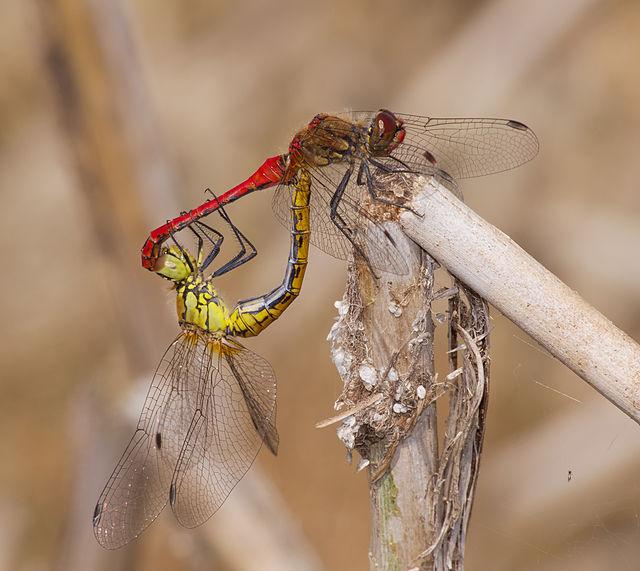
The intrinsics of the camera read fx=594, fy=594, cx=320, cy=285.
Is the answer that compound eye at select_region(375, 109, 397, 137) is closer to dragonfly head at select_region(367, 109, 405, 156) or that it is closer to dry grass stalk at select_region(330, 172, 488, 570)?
dragonfly head at select_region(367, 109, 405, 156)

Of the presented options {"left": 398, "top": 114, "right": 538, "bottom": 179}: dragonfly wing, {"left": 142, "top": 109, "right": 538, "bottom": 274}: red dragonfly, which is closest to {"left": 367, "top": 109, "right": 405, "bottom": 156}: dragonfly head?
{"left": 142, "top": 109, "right": 538, "bottom": 274}: red dragonfly

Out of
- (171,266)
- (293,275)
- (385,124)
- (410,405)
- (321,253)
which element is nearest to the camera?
(410,405)

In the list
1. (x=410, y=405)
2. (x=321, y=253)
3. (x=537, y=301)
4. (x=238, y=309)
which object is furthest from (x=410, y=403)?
(x=321, y=253)

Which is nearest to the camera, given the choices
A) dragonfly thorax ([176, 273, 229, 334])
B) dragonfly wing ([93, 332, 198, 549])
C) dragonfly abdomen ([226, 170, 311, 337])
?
dragonfly abdomen ([226, 170, 311, 337])

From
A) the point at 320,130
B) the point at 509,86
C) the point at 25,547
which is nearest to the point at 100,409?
the point at 320,130

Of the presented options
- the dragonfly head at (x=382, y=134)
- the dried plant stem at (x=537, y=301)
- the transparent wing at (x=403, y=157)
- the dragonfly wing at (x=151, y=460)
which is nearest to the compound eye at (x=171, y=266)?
the dragonfly wing at (x=151, y=460)

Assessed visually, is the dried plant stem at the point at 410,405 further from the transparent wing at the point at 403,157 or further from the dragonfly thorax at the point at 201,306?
the dragonfly thorax at the point at 201,306

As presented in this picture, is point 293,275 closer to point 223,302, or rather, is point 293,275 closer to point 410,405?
point 223,302
